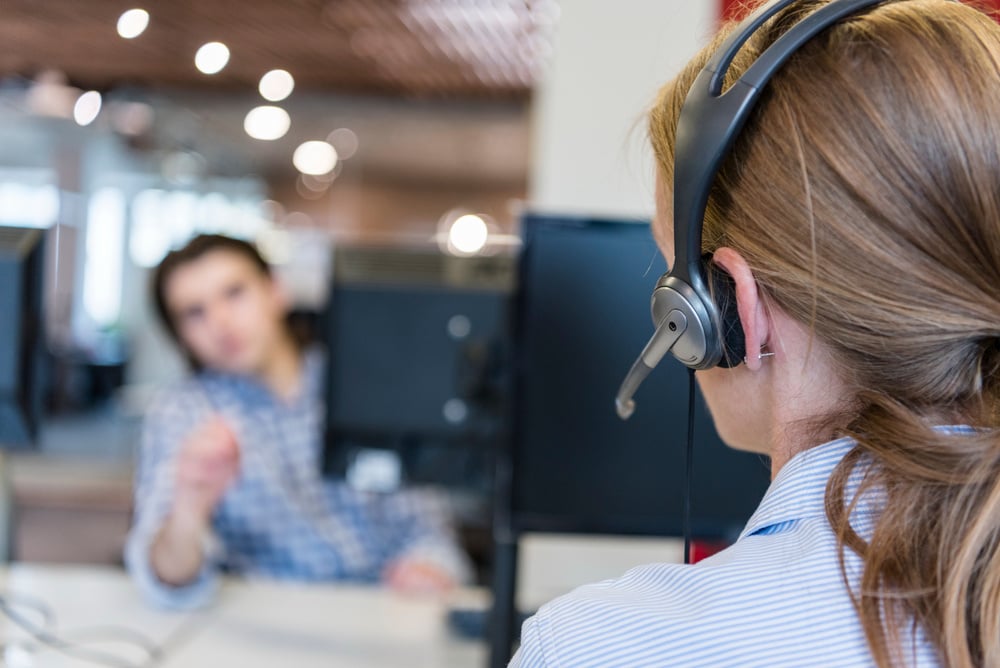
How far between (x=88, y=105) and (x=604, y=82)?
1.07m

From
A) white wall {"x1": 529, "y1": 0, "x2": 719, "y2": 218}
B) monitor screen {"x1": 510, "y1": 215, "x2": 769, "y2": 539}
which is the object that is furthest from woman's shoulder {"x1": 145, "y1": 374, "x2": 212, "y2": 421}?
monitor screen {"x1": 510, "y1": 215, "x2": 769, "y2": 539}

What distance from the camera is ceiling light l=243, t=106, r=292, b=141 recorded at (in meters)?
8.50

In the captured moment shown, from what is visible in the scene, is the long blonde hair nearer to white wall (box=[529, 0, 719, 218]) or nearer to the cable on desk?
the cable on desk

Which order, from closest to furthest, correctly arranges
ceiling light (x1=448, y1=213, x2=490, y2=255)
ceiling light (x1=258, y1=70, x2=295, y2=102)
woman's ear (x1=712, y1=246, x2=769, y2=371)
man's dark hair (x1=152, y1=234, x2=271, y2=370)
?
woman's ear (x1=712, y1=246, x2=769, y2=371)
man's dark hair (x1=152, y1=234, x2=271, y2=370)
ceiling light (x1=258, y1=70, x2=295, y2=102)
ceiling light (x1=448, y1=213, x2=490, y2=255)

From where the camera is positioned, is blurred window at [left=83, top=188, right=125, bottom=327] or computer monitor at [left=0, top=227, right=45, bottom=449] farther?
→ blurred window at [left=83, top=188, right=125, bottom=327]

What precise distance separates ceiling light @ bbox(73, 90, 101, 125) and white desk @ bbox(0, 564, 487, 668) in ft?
2.73

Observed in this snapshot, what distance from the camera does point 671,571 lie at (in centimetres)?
59

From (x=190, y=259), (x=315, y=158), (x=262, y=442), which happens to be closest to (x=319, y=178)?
(x=315, y=158)

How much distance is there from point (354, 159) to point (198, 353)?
Answer: 8.24 m

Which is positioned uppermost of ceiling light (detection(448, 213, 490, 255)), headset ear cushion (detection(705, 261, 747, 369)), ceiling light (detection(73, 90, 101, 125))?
ceiling light (detection(448, 213, 490, 255))

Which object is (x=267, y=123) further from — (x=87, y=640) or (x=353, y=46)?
(x=87, y=640)

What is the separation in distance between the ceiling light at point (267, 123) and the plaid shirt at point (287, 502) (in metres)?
6.70

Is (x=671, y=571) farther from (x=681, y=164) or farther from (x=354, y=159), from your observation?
(x=354, y=159)

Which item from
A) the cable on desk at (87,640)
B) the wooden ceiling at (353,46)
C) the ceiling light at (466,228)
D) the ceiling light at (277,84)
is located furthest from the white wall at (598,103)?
the ceiling light at (466,228)
